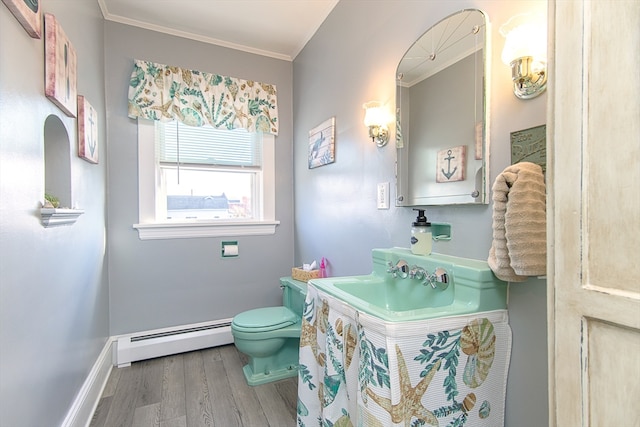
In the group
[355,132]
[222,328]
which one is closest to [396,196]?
[355,132]

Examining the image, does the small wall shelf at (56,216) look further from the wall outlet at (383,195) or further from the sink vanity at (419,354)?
the wall outlet at (383,195)

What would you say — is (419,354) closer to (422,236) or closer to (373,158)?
(422,236)

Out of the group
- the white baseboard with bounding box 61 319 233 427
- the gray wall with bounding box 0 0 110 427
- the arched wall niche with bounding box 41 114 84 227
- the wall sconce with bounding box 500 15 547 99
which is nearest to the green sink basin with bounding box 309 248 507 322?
the wall sconce with bounding box 500 15 547 99

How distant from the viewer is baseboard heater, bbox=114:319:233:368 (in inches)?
93.0

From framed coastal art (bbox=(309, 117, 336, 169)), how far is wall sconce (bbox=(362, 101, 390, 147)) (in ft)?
1.70

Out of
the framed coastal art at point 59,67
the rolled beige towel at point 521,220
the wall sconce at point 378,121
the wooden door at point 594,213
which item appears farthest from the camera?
the wall sconce at point 378,121

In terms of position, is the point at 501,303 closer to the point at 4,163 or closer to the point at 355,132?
the point at 355,132

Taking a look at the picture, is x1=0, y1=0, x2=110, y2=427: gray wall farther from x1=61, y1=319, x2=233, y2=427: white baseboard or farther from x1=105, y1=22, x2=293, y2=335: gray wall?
x1=105, y1=22, x2=293, y2=335: gray wall

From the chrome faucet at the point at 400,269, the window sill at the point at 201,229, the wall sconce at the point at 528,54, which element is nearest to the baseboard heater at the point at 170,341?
the window sill at the point at 201,229

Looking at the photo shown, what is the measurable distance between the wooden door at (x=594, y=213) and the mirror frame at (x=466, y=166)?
21.2 inches

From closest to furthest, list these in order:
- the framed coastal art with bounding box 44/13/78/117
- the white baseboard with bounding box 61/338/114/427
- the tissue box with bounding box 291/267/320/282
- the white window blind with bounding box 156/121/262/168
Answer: the framed coastal art with bounding box 44/13/78/117 → the white baseboard with bounding box 61/338/114/427 → the tissue box with bounding box 291/267/320/282 → the white window blind with bounding box 156/121/262/168

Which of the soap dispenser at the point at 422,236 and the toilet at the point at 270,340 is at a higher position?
the soap dispenser at the point at 422,236

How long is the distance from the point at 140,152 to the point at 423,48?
2.20 meters

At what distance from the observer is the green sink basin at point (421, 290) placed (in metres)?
1.02
